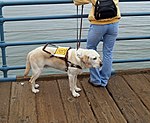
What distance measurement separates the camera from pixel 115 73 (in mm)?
4316

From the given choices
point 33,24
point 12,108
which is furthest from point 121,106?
point 33,24

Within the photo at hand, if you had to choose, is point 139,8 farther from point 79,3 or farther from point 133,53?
point 79,3

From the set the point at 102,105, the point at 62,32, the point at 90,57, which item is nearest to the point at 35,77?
the point at 90,57

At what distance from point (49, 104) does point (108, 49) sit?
0.96 metres

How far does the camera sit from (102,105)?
352 centimetres

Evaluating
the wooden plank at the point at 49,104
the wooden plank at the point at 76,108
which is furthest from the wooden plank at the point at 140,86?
the wooden plank at the point at 49,104

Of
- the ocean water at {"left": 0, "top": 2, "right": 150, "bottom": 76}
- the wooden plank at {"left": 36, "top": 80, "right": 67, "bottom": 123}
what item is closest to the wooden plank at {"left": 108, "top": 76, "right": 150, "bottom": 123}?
the wooden plank at {"left": 36, "top": 80, "right": 67, "bottom": 123}

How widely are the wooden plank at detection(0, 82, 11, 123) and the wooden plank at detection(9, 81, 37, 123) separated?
0.05 m

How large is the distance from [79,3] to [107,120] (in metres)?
1.29

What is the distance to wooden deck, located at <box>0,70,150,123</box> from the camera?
3.27 meters

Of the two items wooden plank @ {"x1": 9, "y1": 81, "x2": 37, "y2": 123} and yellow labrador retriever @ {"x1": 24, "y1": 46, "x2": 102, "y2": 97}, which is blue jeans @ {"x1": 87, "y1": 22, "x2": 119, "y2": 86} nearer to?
yellow labrador retriever @ {"x1": 24, "y1": 46, "x2": 102, "y2": 97}

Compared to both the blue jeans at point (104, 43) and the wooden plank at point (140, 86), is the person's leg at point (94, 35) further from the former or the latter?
the wooden plank at point (140, 86)

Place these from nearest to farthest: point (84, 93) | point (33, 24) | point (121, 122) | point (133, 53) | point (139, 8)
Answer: point (121, 122) < point (84, 93) < point (133, 53) < point (33, 24) < point (139, 8)

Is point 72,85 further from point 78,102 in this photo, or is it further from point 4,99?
point 4,99
